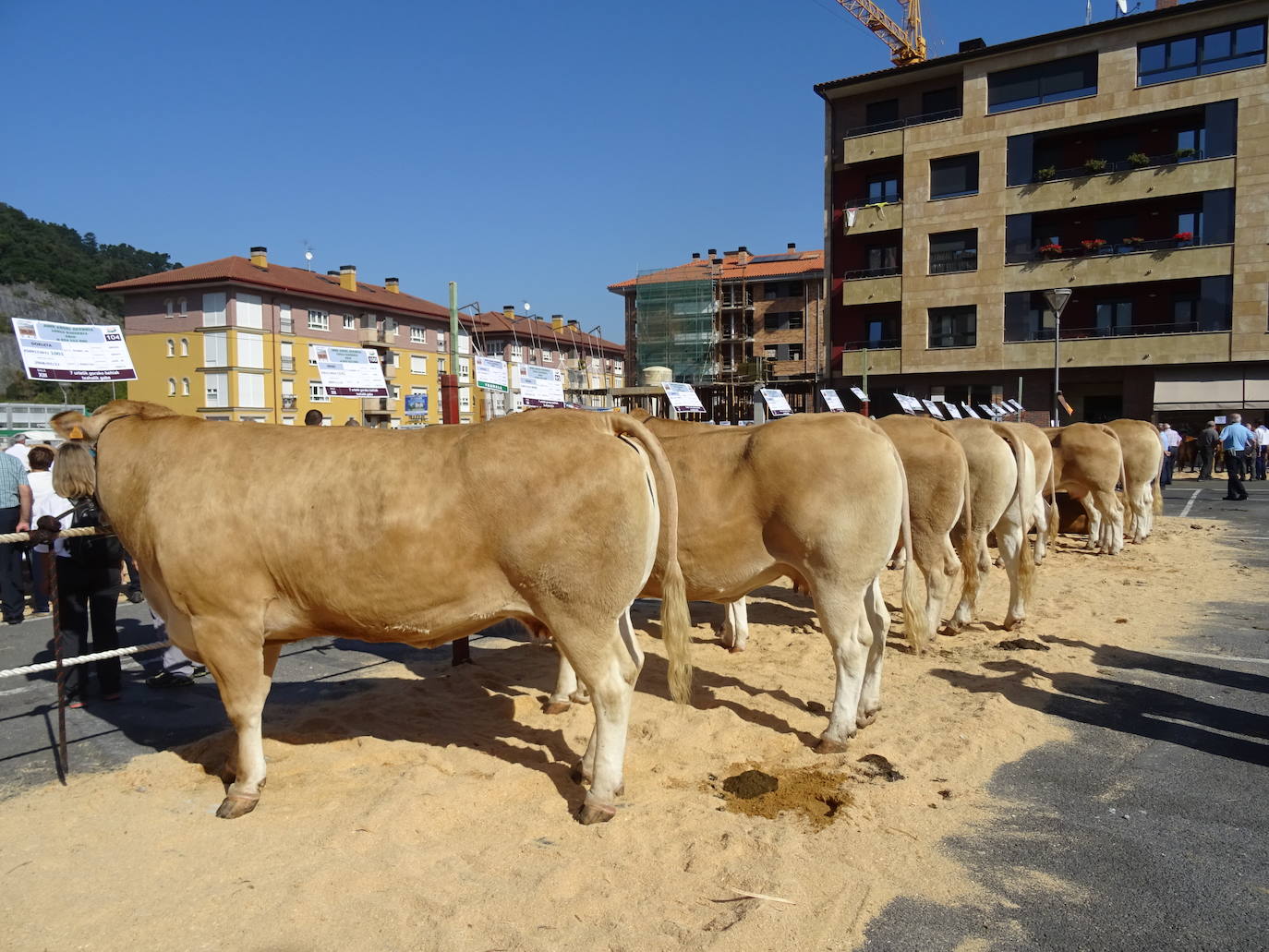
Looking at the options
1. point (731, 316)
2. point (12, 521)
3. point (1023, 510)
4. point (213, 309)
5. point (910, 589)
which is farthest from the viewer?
point (731, 316)

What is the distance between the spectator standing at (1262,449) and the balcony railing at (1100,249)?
369 inches

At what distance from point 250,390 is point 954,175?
44.4 metres

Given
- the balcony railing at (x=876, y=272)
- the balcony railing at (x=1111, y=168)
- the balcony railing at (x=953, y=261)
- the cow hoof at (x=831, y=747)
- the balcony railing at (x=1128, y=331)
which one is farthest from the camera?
the balcony railing at (x=876, y=272)

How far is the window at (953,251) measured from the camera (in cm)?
3684

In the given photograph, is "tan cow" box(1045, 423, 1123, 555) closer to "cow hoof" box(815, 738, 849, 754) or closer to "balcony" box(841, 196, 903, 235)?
"cow hoof" box(815, 738, 849, 754)

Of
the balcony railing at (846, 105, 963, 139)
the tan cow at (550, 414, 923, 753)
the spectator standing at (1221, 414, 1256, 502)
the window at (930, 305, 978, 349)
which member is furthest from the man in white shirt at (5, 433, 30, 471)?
the balcony railing at (846, 105, 963, 139)

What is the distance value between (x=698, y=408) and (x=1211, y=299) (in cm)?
2863

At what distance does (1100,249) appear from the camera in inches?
1367

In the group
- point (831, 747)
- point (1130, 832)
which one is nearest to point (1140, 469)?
point (831, 747)

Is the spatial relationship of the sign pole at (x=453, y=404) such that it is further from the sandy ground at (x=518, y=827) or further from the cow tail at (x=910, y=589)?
the cow tail at (x=910, y=589)

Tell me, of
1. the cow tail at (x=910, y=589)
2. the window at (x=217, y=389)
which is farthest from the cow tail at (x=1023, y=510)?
the window at (x=217, y=389)

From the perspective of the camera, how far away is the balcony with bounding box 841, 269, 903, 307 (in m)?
38.7

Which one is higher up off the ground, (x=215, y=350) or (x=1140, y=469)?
(x=215, y=350)

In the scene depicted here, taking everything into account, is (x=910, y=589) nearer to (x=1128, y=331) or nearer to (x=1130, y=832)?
(x=1130, y=832)
